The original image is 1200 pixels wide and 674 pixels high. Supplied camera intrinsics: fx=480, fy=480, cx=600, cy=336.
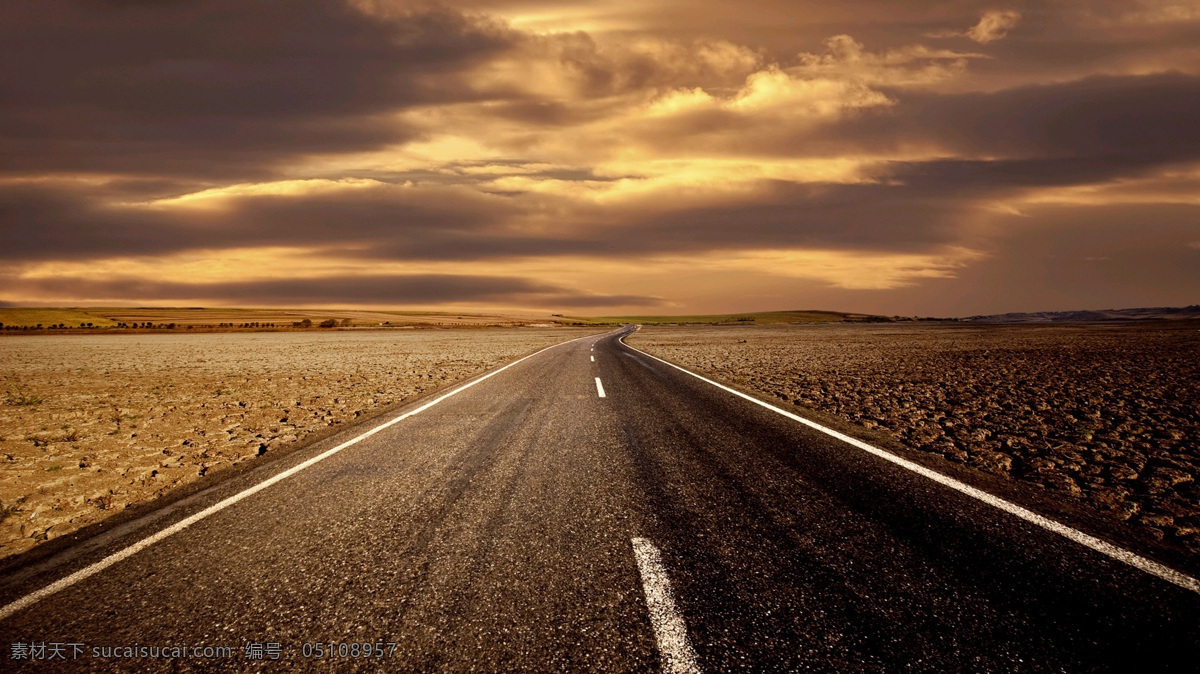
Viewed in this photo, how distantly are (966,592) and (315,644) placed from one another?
376 centimetres

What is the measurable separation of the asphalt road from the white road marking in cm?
2

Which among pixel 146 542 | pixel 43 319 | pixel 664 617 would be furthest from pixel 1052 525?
pixel 43 319

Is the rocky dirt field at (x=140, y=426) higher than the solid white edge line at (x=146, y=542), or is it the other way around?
the solid white edge line at (x=146, y=542)

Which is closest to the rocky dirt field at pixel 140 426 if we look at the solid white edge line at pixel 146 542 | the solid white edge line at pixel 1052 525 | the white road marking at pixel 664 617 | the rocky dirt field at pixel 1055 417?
the solid white edge line at pixel 146 542

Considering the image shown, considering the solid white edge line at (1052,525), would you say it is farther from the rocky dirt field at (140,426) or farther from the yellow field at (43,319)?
the yellow field at (43,319)

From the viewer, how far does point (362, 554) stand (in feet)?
11.7

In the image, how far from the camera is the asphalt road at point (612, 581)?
96.0 inches

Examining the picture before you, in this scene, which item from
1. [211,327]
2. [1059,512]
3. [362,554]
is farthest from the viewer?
[211,327]

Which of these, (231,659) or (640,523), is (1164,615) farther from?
(231,659)

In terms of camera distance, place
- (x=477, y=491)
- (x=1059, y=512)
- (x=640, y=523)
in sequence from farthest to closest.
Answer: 1. (x=477, y=491)
2. (x=1059, y=512)
3. (x=640, y=523)

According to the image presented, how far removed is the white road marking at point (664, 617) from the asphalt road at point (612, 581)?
2 centimetres

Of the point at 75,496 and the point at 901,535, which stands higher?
the point at 901,535

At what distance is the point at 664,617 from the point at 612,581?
507 mm

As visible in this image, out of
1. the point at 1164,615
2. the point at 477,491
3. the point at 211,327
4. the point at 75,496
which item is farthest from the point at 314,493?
the point at 211,327
